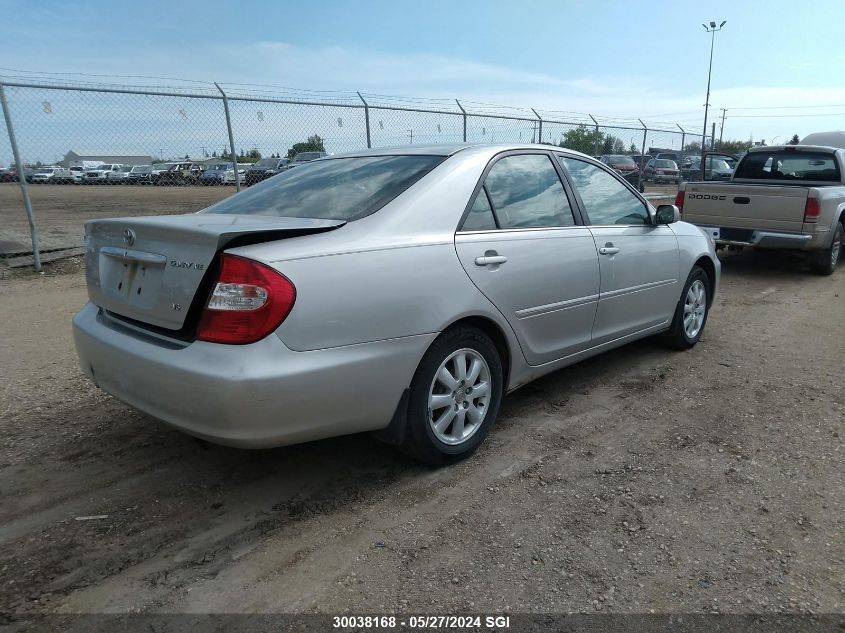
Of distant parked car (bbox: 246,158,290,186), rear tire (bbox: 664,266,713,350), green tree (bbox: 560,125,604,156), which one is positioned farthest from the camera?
green tree (bbox: 560,125,604,156)

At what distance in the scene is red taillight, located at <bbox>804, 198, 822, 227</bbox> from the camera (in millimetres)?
8227

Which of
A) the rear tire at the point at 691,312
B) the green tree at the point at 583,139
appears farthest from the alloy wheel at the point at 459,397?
the green tree at the point at 583,139

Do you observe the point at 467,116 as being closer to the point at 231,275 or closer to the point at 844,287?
the point at 844,287

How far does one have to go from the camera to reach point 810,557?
2.54 metres

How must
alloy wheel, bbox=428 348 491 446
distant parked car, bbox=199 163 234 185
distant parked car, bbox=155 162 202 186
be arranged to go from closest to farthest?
alloy wheel, bbox=428 348 491 446 → distant parked car, bbox=155 162 202 186 → distant parked car, bbox=199 163 234 185

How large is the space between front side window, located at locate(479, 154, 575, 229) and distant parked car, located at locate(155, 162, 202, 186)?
361 inches

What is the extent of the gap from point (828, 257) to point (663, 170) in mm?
17652

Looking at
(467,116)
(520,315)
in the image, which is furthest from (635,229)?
(467,116)

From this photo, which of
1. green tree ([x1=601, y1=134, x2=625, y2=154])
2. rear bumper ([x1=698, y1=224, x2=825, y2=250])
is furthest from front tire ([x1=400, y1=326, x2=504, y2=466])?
green tree ([x1=601, y1=134, x2=625, y2=154])

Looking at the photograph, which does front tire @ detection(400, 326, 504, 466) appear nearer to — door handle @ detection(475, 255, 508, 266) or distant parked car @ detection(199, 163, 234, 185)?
door handle @ detection(475, 255, 508, 266)

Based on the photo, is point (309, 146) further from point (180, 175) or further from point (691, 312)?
point (691, 312)

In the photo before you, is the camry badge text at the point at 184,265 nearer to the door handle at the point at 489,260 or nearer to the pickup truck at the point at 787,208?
the door handle at the point at 489,260

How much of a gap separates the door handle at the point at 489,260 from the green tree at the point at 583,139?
12086mm

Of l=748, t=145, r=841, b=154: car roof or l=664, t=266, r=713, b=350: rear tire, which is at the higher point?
l=748, t=145, r=841, b=154: car roof
